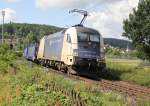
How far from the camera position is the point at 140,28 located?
96.3 feet

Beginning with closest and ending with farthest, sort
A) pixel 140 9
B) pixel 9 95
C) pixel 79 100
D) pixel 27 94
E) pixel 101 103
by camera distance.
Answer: pixel 79 100
pixel 101 103
pixel 27 94
pixel 9 95
pixel 140 9

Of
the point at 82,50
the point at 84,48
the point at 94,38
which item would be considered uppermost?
the point at 94,38

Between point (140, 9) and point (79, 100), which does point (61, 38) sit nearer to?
point (140, 9)

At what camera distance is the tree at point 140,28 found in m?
29.3

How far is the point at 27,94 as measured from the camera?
529 inches

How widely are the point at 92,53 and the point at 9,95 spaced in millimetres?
13410

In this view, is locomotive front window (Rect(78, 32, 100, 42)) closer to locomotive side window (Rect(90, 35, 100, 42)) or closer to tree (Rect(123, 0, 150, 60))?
locomotive side window (Rect(90, 35, 100, 42))

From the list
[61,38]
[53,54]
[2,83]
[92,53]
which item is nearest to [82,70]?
[92,53]

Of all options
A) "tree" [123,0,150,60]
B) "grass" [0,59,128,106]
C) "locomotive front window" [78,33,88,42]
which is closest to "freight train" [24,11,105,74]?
"locomotive front window" [78,33,88,42]

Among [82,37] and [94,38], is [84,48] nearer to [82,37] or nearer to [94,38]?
[82,37]

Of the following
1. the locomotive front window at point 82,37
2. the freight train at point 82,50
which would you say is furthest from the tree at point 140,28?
the locomotive front window at point 82,37

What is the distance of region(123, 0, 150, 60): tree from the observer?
96.1 feet

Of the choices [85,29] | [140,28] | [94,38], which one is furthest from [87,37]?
[140,28]

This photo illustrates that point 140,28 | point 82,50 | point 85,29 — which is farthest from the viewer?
point 140,28
